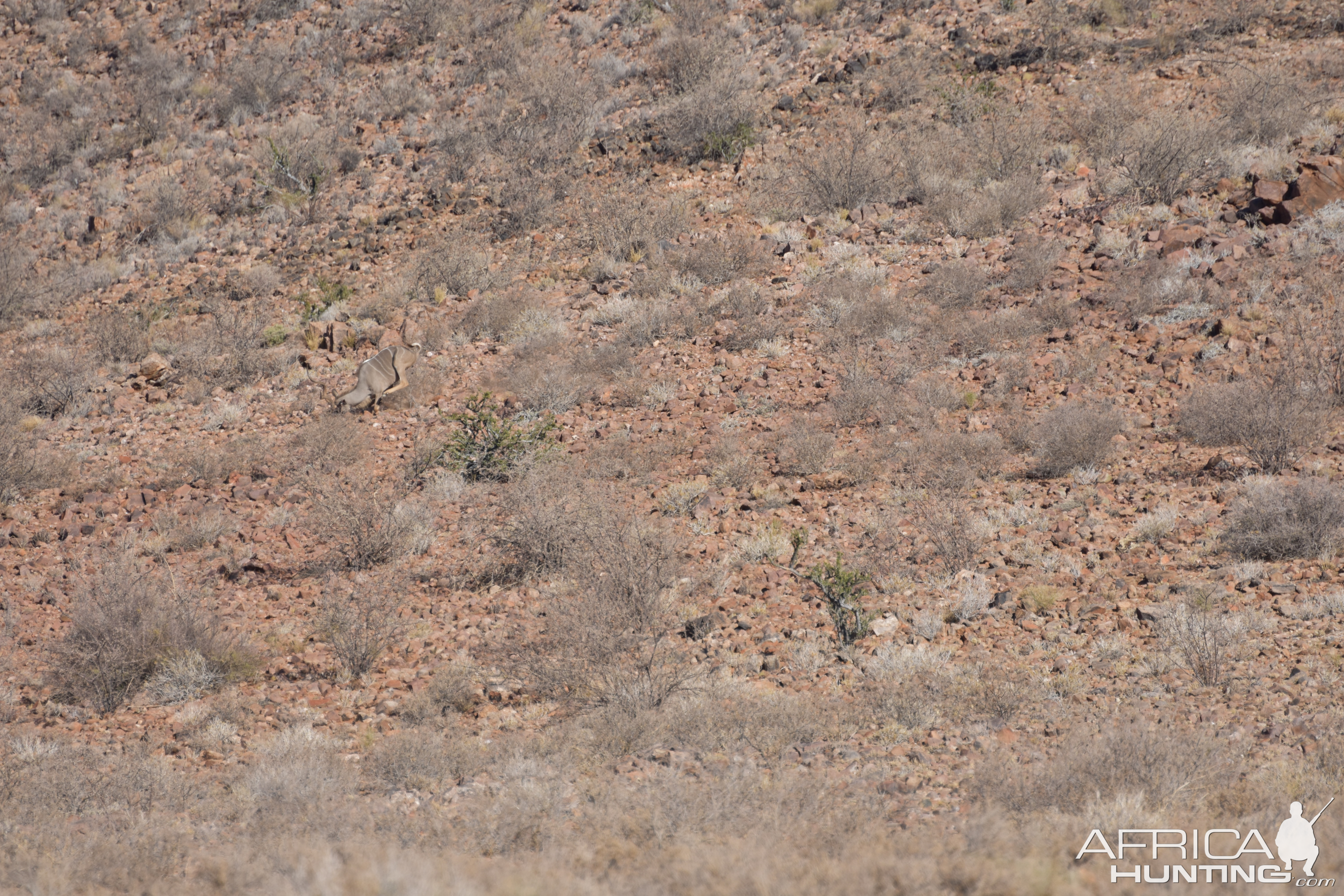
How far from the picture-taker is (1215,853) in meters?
3.42

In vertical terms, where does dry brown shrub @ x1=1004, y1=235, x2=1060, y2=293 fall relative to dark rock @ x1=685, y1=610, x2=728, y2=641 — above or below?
above

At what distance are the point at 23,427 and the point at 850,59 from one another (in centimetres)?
1476

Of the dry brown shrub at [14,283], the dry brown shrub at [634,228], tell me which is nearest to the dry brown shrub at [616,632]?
the dry brown shrub at [634,228]

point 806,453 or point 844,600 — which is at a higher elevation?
point 806,453

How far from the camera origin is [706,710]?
518cm

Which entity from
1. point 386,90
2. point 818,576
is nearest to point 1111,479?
point 818,576

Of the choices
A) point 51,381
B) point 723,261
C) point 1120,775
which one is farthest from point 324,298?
point 1120,775

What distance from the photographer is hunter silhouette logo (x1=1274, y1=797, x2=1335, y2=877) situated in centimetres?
329

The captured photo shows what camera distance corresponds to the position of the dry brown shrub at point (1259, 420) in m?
7.30

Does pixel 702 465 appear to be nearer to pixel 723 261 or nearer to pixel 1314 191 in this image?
pixel 723 261

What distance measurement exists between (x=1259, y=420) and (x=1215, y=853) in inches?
202

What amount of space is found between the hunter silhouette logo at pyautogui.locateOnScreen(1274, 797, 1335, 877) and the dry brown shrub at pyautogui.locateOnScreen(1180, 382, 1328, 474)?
179 inches

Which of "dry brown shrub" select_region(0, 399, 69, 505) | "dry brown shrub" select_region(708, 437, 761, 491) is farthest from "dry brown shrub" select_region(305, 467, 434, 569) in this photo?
"dry brown shrub" select_region(0, 399, 69, 505)

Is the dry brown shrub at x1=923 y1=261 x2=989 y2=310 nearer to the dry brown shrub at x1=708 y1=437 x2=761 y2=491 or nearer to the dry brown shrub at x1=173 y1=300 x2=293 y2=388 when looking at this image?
the dry brown shrub at x1=708 y1=437 x2=761 y2=491
